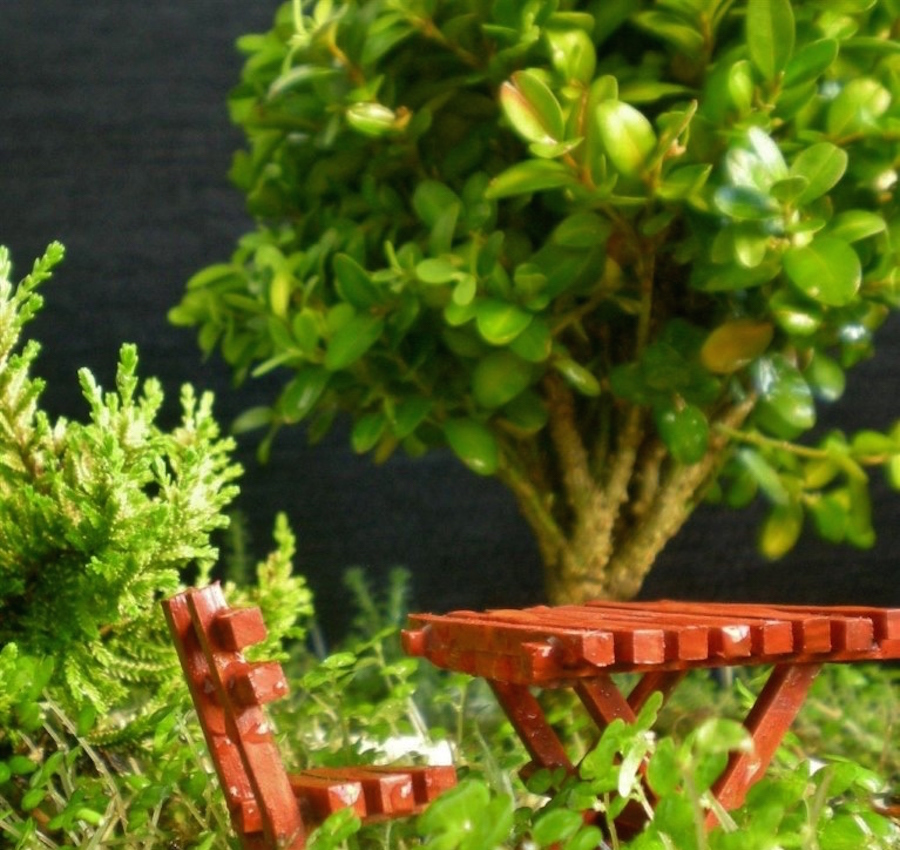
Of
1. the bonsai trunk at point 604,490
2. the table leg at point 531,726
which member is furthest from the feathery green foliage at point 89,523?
the bonsai trunk at point 604,490

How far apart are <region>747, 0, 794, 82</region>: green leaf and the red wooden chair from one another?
508 mm

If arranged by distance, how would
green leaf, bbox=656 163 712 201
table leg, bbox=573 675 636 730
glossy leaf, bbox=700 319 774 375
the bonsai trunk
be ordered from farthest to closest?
the bonsai trunk < glossy leaf, bbox=700 319 774 375 < green leaf, bbox=656 163 712 201 < table leg, bbox=573 675 636 730

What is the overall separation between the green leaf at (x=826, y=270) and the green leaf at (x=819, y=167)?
0.12 ft

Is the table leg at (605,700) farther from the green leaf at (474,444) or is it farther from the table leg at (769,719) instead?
the green leaf at (474,444)

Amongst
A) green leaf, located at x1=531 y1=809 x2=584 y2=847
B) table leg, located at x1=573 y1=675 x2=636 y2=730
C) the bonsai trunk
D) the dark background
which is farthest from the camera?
the dark background

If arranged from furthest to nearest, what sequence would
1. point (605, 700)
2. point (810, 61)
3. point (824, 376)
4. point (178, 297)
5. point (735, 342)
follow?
point (178, 297) → point (824, 376) → point (735, 342) → point (810, 61) → point (605, 700)

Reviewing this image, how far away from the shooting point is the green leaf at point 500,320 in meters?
0.79

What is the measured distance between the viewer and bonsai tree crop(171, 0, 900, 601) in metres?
0.74

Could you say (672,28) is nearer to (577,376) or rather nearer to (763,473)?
(577,376)

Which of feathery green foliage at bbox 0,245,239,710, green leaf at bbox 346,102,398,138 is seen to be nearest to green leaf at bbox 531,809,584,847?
feathery green foliage at bbox 0,245,239,710

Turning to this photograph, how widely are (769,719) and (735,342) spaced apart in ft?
1.03

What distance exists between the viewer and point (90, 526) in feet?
2.26

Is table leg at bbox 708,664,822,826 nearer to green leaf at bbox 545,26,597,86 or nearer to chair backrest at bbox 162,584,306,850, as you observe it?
chair backrest at bbox 162,584,306,850

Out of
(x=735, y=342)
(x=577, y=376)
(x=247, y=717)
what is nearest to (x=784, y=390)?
(x=735, y=342)
